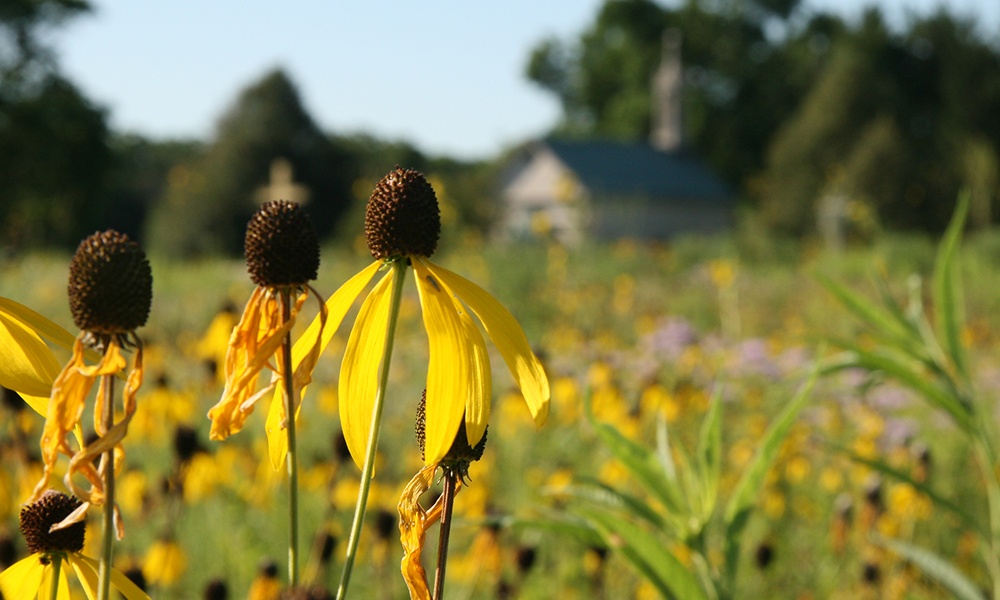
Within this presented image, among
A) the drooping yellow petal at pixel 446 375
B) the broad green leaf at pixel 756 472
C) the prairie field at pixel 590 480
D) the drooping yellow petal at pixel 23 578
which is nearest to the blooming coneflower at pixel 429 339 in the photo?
the drooping yellow petal at pixel 446 375

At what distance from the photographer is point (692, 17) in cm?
4381

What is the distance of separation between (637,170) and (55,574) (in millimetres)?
36777

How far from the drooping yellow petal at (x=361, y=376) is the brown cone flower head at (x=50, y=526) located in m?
0.15

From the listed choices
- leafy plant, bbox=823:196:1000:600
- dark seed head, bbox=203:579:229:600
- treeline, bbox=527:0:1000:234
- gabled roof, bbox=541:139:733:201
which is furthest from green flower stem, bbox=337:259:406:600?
gabled roof, bbox=541:139:733:201

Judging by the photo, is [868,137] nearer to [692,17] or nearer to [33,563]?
[692,17]

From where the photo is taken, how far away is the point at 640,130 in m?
43.3

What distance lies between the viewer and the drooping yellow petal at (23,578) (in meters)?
0.59

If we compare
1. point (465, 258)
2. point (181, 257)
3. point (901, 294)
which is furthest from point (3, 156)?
point (901, 294)

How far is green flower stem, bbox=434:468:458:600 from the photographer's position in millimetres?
472

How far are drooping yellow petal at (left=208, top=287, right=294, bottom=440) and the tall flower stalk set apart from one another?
0.05m

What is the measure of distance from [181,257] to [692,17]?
25.7 m

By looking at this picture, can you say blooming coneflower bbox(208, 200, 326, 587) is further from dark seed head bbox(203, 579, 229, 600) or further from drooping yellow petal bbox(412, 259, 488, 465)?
dark seed head bbox(203, 579, 229, 600)

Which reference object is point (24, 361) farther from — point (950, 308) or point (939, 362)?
point (939, 362)

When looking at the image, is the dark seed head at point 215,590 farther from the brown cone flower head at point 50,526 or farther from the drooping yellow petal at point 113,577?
the drooping yellow petal at point 113,577
